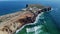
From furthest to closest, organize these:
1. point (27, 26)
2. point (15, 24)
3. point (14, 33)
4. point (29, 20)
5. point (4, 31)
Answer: point (29, 20) → point (27, 26) → point (15, 24) → point (14, 33) → point (4, 31)

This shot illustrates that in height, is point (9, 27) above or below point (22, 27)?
above

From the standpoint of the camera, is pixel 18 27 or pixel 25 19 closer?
pixel 18 27

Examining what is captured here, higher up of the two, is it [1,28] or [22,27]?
[1,28]

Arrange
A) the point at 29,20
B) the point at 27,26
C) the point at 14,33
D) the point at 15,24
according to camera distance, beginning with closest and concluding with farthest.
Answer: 1. the point at 14,33
2. the point at 15,24
3. the point at 27,26
4. the point at 29,20

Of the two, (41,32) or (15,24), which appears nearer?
(41,32)

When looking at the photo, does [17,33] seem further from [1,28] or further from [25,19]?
[25,19]

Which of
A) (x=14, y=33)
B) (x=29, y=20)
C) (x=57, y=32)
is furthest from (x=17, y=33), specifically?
(x=29, y=20)

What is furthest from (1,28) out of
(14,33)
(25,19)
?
(25,19)

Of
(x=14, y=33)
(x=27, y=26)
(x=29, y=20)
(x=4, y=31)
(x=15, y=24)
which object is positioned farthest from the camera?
(x=29, y=20)

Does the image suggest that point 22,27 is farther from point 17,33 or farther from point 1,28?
point 1,28
